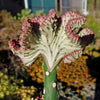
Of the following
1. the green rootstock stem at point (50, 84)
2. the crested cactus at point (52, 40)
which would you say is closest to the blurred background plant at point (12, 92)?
the green rootstock stem at point (50, 84)

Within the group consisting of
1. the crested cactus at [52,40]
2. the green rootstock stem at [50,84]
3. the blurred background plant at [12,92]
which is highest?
the crested cactus at [52,40]

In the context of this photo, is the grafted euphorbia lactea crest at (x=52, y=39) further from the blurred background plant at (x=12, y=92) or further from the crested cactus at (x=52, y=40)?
the blurred background plant at (x=12, y=92)

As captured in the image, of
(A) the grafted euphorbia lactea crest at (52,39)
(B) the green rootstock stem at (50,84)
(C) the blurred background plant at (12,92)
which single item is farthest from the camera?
(C) the blurred background plant at (12,92)

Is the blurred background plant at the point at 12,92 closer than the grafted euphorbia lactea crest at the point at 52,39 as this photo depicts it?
No

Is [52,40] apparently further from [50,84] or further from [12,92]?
[12,92]

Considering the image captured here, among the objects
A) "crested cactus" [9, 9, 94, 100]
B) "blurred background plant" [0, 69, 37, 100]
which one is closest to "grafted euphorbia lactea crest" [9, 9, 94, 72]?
"crested cactus" [9, 9, 94, 100]

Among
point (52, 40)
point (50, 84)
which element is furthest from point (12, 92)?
point (52, 40)

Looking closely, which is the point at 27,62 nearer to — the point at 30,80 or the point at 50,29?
the point at 50,29

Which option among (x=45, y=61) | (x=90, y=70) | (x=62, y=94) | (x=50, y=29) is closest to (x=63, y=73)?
(x=62, y=94)

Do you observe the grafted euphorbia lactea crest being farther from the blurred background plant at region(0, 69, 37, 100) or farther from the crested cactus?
the blurred background plant at region(0, 69, 37, 100)
